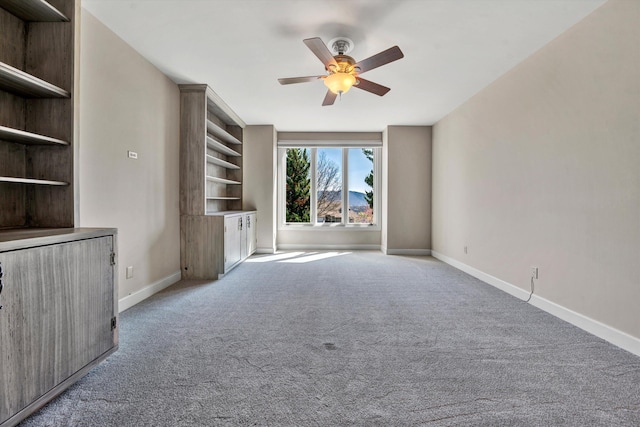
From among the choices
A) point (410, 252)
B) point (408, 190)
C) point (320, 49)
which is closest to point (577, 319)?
point (320, 49)

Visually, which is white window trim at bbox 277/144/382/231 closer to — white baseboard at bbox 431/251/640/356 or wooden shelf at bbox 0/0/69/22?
white baseboard at bbox 431/251/640/356

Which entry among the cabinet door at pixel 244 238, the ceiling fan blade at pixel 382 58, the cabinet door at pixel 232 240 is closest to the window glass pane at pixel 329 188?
the cabinet door at pixel 244 238

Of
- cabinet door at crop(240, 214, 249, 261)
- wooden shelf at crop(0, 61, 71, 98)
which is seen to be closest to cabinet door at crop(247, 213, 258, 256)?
cabinet door at crop(240, 214, 249, 261)

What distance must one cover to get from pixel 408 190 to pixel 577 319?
3.86m

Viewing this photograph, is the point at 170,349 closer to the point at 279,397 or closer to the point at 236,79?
the point at 279,397

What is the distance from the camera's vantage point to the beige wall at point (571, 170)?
6.99 feet

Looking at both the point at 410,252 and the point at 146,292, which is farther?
the point at 410,252

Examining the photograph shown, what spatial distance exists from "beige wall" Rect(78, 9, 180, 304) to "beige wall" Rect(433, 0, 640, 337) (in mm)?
4022

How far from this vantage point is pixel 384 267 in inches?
190

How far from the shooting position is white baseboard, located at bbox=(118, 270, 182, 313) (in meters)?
2.85

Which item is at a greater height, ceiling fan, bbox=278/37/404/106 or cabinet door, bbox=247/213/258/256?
ceiling fan, bbox=278/37/404/106

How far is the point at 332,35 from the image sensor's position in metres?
2.74

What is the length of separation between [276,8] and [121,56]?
62.9 inches

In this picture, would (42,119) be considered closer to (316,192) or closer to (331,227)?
(316,192)
